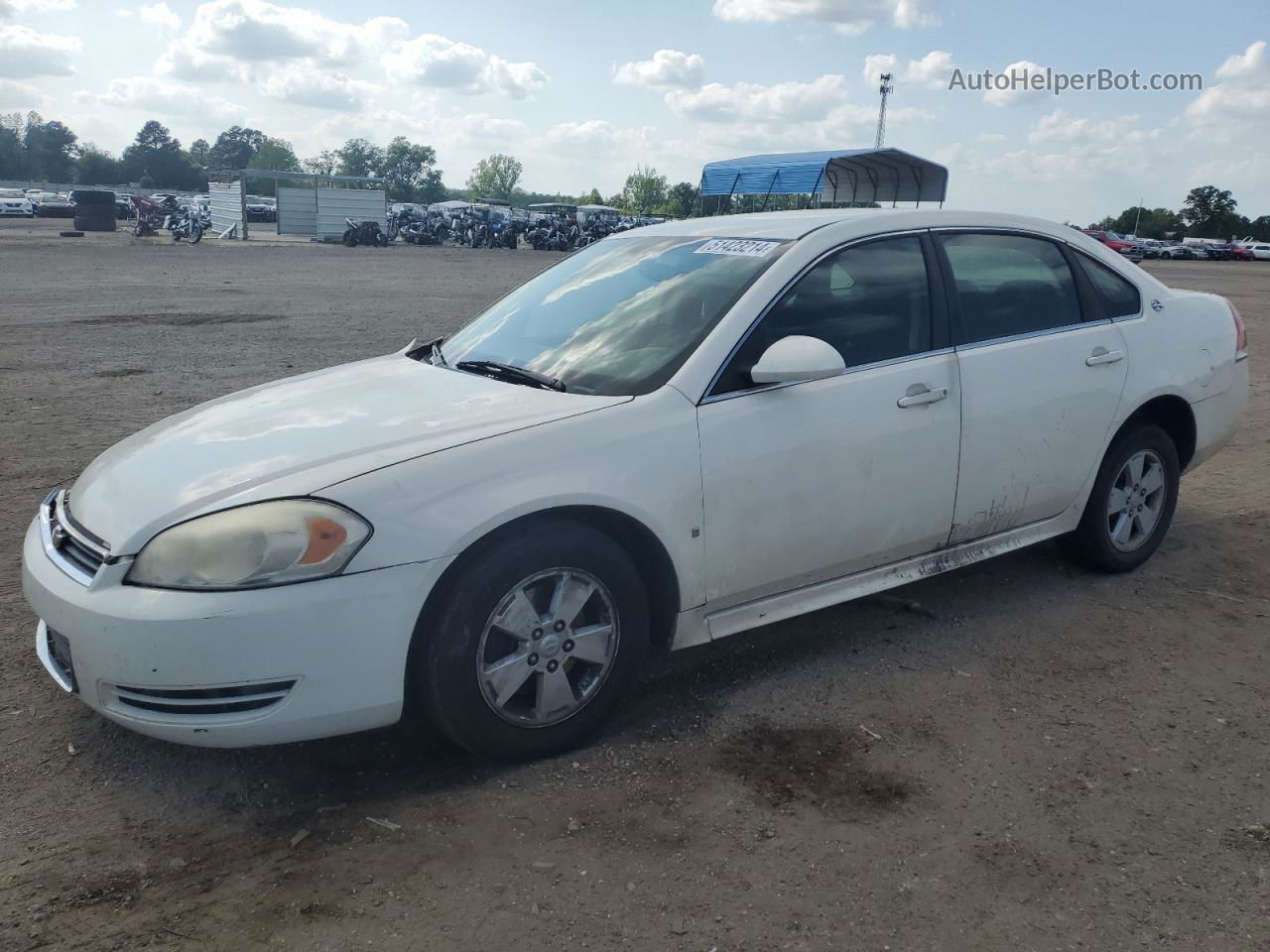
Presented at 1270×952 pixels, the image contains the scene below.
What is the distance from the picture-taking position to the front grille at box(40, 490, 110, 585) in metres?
2.94

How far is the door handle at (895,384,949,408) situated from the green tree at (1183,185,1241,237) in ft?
302

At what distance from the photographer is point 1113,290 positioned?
4668mm

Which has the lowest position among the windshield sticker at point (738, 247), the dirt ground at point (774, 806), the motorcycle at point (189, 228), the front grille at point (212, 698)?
the dirt ground at point (774, 806)

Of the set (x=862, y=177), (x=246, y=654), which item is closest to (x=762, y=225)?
(x=246, y=654)

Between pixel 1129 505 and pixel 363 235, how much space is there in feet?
125

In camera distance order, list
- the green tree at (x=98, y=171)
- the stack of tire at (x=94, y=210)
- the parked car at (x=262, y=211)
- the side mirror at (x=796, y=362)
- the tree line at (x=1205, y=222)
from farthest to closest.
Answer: the green tree at (x=98, y=171)
the tree line at (x=1205, y=222)
the parked car at (x=262, y=211)
the stack of tire at (x=94, y=210)
the side mirror at (x=796, y=362)

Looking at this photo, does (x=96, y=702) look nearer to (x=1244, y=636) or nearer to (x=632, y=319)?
(x=632, y=319)

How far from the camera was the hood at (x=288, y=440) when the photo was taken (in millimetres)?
2943

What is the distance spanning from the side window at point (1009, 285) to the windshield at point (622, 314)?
82cm

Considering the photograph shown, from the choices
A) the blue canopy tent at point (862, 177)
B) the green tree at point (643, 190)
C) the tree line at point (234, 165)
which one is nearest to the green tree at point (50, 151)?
the tree line at point (234, 165)

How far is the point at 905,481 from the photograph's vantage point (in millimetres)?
3865

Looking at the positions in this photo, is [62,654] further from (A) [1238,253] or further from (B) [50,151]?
(B) [50,151]

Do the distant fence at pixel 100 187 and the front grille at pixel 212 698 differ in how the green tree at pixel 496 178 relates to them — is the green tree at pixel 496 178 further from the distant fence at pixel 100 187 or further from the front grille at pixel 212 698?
the front grille at pixel 212 698

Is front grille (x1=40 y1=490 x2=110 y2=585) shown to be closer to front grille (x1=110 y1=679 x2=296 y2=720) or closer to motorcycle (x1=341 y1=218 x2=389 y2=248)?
front grille (x1=110 y1=679 x2=296 y2=720)
